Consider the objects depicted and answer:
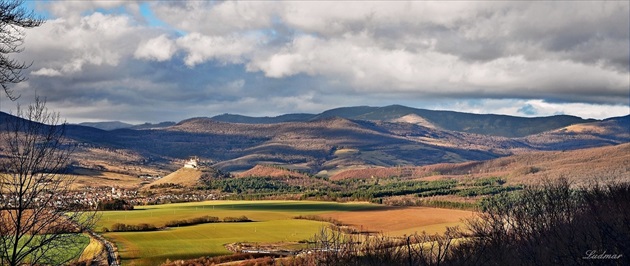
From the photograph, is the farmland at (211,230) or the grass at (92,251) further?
the farmland at (211,230)

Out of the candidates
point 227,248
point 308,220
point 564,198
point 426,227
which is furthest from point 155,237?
point 564,198

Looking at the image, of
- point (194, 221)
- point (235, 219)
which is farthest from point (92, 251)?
point (235, 219)

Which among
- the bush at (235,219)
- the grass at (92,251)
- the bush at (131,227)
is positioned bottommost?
the bush at (235,219)

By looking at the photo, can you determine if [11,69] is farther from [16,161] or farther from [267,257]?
[267,257]

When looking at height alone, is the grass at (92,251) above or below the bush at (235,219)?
above

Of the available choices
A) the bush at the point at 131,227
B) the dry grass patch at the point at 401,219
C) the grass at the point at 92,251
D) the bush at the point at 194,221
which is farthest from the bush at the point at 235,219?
the grass at the point at 92,251

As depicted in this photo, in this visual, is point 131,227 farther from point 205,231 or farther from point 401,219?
point 401,219

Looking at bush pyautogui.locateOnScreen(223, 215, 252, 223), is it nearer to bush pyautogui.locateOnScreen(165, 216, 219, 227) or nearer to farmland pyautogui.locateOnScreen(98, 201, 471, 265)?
bush pyautogui.locateOnScreen(165, 216, 219, 227)

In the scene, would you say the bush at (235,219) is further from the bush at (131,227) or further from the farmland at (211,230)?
the bush at (131,227)
